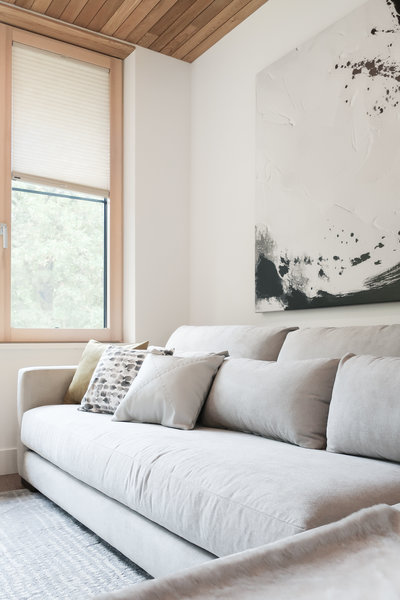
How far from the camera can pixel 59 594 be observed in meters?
1.68

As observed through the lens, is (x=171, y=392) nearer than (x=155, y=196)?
Yes

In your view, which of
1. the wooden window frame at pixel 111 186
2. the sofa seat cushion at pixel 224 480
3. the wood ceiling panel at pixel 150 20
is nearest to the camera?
the sofa seat cushion at pixel 224 480

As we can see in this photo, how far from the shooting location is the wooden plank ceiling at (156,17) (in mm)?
3174

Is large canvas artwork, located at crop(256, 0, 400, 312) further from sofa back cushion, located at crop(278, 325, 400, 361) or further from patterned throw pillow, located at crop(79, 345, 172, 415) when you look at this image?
patterned throw pillow, located at crop(79, 345, 172, 415)

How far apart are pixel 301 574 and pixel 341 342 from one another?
166 cm

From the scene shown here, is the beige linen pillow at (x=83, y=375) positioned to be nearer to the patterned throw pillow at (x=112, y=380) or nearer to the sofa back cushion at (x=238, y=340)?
the patterned throw pillow at (x=112, y=380)

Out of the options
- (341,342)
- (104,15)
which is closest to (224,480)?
(341,342)

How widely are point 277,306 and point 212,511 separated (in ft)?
5.60

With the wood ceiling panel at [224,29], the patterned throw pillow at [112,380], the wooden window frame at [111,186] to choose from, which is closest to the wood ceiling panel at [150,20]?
the wooden window frame at [111,186]

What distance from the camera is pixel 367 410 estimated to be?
159cm

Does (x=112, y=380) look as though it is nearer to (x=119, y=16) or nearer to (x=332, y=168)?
(x=332, y=168)

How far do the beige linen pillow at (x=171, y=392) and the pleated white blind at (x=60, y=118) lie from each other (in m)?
1.72

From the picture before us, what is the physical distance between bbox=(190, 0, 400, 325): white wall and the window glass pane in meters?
0.64

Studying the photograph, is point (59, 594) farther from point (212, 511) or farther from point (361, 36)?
point (361, 36)
